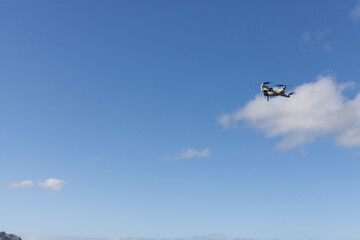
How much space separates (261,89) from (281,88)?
5.74 m

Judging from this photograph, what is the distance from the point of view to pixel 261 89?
89938 mm

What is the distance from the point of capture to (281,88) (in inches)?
3521
